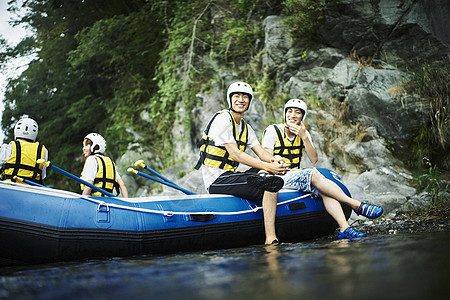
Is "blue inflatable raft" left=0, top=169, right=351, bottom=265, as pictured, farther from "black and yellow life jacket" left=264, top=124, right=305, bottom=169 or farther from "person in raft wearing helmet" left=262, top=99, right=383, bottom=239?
"black and yellow life jacket" left=264, top=124, right=305, bottom=169

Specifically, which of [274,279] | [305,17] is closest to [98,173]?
[274,279]

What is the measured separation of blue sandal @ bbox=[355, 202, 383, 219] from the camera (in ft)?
11.9

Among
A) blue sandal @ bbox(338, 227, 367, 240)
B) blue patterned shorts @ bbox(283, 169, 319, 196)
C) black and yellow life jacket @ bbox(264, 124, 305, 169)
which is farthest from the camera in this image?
black and yellow life jacket @ bbox(264, 124, 305, 169)

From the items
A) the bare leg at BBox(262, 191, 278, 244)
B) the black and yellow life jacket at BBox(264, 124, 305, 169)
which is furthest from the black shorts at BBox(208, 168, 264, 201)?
the black and yellow life jacket at BBox(264, 124, 305, 169)

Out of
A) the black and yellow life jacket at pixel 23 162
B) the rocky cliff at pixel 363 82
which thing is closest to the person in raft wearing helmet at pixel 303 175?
the rocky cliff at pixel 363 82

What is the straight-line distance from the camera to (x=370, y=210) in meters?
3.70

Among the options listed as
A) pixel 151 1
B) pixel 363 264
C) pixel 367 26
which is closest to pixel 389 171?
pixel 367 26

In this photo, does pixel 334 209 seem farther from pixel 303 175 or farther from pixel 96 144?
pixel 96 144

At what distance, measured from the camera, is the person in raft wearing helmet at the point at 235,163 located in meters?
3.82

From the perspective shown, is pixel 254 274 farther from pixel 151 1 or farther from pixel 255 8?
pixel 151 1

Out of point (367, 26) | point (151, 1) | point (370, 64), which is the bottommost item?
point (370, 64)

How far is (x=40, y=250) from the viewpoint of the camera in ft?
10.1

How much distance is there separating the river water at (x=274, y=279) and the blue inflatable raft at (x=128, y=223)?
912 millimetres

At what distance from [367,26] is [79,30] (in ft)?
29.0
